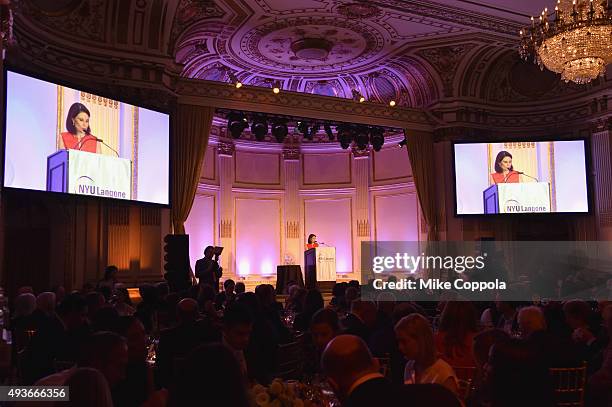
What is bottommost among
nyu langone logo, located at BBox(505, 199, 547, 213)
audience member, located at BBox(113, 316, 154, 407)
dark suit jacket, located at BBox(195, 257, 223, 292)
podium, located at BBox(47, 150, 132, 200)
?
audience member, located at BBox(113, 316, 154, 407)

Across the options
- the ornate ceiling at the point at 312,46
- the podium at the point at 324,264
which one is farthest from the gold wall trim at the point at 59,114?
the podium at the point at 324,264

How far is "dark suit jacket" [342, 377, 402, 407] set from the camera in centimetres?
188

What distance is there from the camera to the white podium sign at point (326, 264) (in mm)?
14070

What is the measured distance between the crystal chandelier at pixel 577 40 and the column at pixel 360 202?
878cm

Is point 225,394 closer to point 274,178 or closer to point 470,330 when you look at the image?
point 470,330

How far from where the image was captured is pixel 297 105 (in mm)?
12102

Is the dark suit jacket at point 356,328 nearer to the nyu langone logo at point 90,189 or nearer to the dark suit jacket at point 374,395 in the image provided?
the dark suit jacket at point 374,395

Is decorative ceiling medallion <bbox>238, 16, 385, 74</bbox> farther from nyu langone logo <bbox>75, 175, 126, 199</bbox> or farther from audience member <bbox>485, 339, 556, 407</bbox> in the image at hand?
audience member <bbox>485, 339, 556, 407</bbox>

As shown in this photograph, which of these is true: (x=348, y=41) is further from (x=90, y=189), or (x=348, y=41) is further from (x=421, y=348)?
(x=421, y=348)

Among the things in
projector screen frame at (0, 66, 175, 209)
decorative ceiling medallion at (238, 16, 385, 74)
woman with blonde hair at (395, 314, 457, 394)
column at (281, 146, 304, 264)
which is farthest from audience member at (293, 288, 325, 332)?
column at (281, 146, 304, 264)

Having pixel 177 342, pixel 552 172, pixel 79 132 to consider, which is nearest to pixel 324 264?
pixel 552 172

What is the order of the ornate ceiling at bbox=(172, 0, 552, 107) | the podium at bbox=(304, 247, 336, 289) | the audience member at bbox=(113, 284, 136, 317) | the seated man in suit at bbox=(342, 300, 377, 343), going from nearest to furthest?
the seated man in suit at bbox=(342, 300, 377, 343), the audience member at bbox=(113, 284, 136, 317), the ornate ceiling at bbox=(172, 0, 552, 107), the podium at bbox=(304, 247, 336, 289)

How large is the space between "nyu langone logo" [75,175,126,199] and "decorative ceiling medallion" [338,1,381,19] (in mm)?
5268

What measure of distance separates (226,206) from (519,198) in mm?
7254
